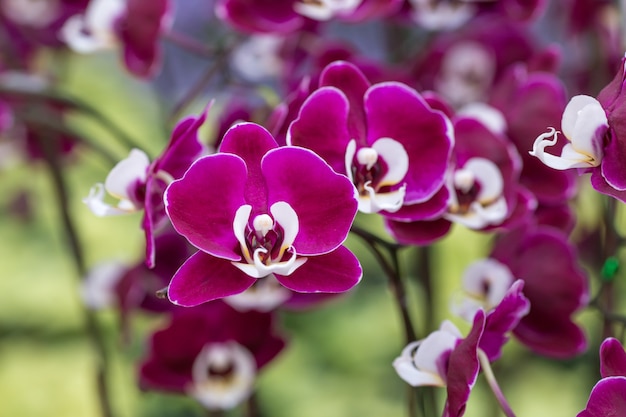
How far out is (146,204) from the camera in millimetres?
396

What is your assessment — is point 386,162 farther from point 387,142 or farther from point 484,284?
point 484,284

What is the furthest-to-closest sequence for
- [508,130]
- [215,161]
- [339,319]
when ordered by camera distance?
[339,319] → [508,130] → [215,161]

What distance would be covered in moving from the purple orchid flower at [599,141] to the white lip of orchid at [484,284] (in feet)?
0.45

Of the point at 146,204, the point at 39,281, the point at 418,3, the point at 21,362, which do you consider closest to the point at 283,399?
the point at 21,362

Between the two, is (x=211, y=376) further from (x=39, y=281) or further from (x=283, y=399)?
(x=39, y=281)

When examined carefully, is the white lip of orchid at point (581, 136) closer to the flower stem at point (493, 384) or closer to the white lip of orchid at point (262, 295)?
the flower stem at point (493, 384)

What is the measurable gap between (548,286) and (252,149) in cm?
24

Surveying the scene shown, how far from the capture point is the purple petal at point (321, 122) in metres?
0.39

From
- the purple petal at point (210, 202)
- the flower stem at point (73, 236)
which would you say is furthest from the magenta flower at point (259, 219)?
the flower stem at point (73, 236)

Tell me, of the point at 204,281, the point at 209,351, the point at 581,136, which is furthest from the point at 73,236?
the point at 581,136

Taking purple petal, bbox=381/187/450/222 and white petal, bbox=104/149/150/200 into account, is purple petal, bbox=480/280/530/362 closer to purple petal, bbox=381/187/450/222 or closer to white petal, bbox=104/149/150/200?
purple petal, bbox=381/187/450/222

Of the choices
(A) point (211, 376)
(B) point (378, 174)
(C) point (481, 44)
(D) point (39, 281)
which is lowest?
(D) point (39, 281)

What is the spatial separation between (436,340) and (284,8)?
27cm

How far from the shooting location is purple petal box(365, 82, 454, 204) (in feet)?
1.37
